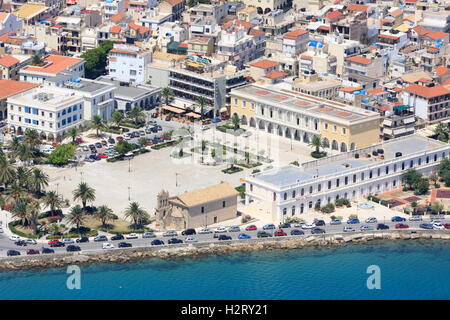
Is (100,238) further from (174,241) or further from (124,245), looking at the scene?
(174,241)

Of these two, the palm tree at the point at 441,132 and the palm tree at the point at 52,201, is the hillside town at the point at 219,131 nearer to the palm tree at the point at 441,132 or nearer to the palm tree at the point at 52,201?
the palm tree at the point at 52,201

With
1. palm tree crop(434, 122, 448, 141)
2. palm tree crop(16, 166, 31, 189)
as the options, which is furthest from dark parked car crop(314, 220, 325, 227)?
palm tree crop(16, 166, 31, 189)

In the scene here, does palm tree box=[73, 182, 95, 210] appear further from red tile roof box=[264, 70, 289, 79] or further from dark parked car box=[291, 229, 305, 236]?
red tile roof box=[264, 70, 289, 79]

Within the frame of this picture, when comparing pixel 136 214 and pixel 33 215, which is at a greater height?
pixel 136 214

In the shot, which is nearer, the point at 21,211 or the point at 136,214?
the point at 21,211

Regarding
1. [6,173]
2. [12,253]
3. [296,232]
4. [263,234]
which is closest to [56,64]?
[6,173]
